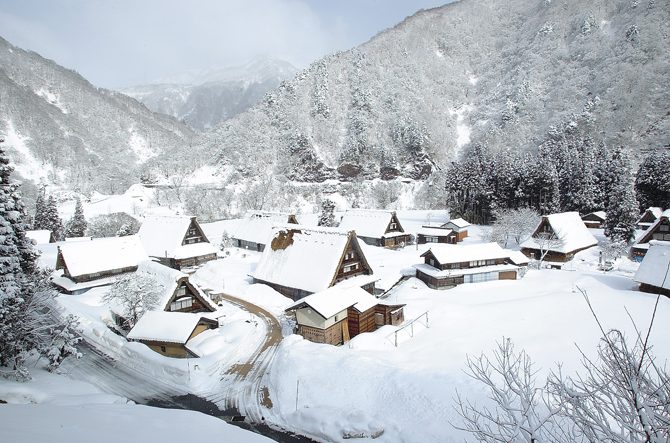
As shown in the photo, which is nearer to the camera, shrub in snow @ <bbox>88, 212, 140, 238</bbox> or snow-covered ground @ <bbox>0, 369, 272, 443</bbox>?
snow-covered ground @ <bbox>0, 369, 272, 443</bbox>

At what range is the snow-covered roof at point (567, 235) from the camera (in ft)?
152

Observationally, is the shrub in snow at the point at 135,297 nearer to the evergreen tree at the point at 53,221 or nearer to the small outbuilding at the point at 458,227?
the small outbuilding at the point at 458,227

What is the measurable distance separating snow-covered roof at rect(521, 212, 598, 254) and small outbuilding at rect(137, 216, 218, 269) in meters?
44.6

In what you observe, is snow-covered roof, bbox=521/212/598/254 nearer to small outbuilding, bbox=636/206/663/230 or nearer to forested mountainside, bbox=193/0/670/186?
small outbuilding, bbox=636/206/663/230

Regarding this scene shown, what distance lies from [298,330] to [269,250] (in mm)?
13927

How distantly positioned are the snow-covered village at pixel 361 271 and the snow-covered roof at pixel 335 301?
183mm

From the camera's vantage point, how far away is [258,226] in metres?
54.8

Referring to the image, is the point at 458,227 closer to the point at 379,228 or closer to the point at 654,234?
the point at 379,228

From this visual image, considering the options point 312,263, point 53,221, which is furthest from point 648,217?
point 53,221

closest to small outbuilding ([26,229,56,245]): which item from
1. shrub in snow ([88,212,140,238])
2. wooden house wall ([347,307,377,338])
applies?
shrub in snow ([88,212,140,238])

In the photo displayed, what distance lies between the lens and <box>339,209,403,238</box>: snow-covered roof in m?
56.6

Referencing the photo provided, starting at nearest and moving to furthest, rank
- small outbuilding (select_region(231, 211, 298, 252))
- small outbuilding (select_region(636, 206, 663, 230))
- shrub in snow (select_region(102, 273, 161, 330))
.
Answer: shrub in snow (select_region(102, 273, 161, 330)) < small outbuilding (select_region(231, 211, 298, 252)) < small outbuilding (select_region(636, 206, 663, 230))

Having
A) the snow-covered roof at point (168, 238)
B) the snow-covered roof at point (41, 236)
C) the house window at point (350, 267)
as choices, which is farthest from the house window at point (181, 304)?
the snow-covered roof at point (41, 236)

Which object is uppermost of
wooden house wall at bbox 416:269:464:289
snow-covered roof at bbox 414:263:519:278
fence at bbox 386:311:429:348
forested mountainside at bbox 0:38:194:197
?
forested mountainside at bbox 0:38:194:197
